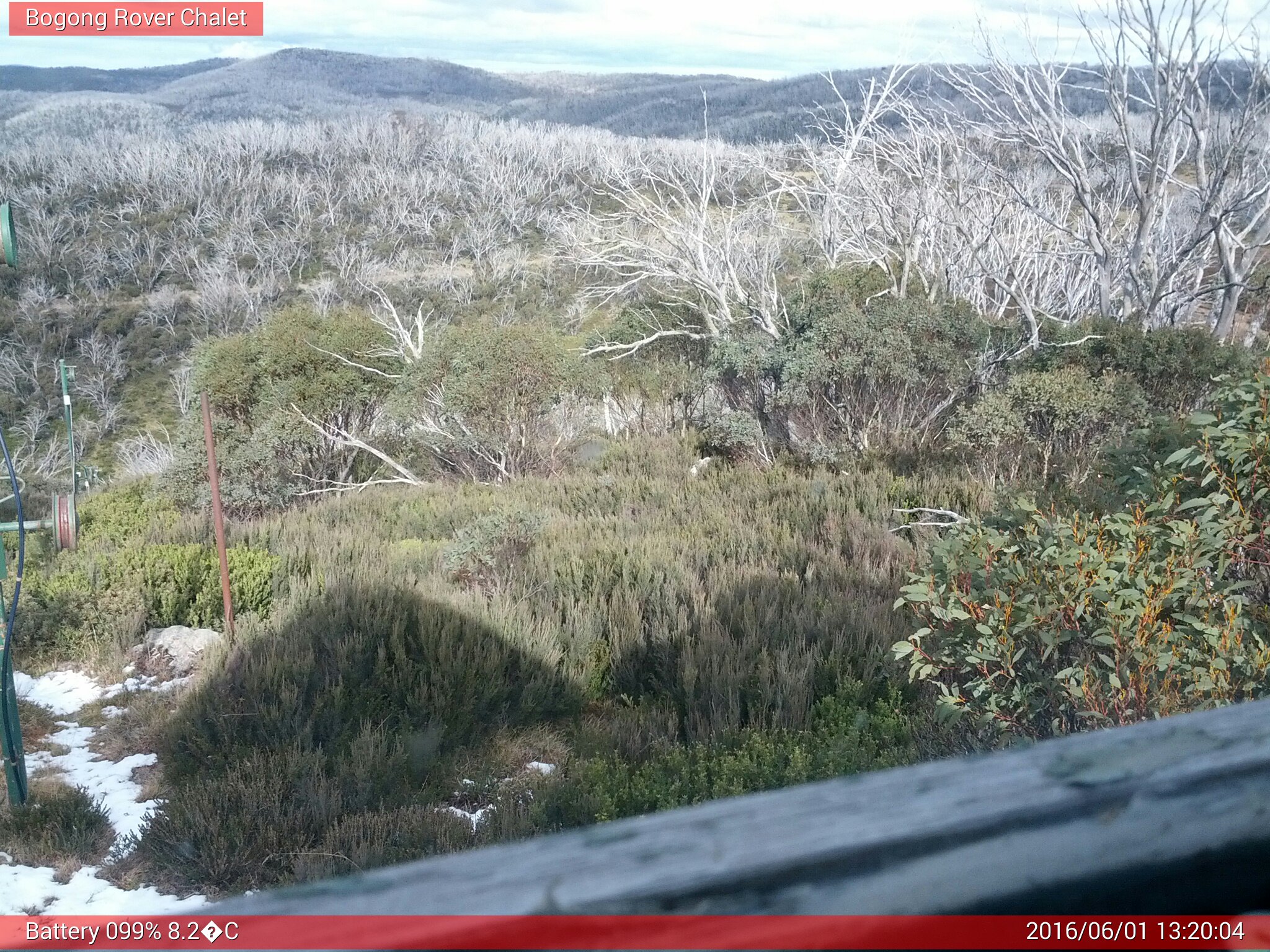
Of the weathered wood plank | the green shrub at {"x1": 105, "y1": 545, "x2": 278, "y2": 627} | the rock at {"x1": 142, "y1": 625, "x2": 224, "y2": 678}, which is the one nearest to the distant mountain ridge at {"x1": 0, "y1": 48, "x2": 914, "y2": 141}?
the green shrub at {"x1": 105, "y1": 545, "x2": 278, "y2": 627}

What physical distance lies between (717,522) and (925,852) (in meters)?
7.72

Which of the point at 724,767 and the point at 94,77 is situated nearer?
the point at 724,767

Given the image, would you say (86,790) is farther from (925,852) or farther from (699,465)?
(699,465)

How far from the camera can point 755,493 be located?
30.8 feet

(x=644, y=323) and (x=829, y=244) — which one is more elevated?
(x=829, y=244)

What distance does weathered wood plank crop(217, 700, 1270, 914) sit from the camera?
531 millimetres

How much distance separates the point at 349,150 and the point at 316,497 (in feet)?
156

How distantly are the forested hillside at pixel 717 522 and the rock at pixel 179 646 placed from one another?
8cm

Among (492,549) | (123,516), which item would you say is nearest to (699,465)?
(492,549)

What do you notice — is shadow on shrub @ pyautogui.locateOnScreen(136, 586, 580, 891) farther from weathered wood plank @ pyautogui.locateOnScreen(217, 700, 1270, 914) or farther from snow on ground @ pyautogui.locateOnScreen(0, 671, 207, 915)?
weathered wood plank @ pyautogui.locateOnScreen(217, 700, 1270, 914)

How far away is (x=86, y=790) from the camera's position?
4.36 m

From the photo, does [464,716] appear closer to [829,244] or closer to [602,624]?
[602,624]

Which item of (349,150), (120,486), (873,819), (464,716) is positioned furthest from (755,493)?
(349,150)

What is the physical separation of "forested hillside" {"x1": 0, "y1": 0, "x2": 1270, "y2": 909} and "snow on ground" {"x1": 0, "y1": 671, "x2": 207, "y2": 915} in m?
0.05
